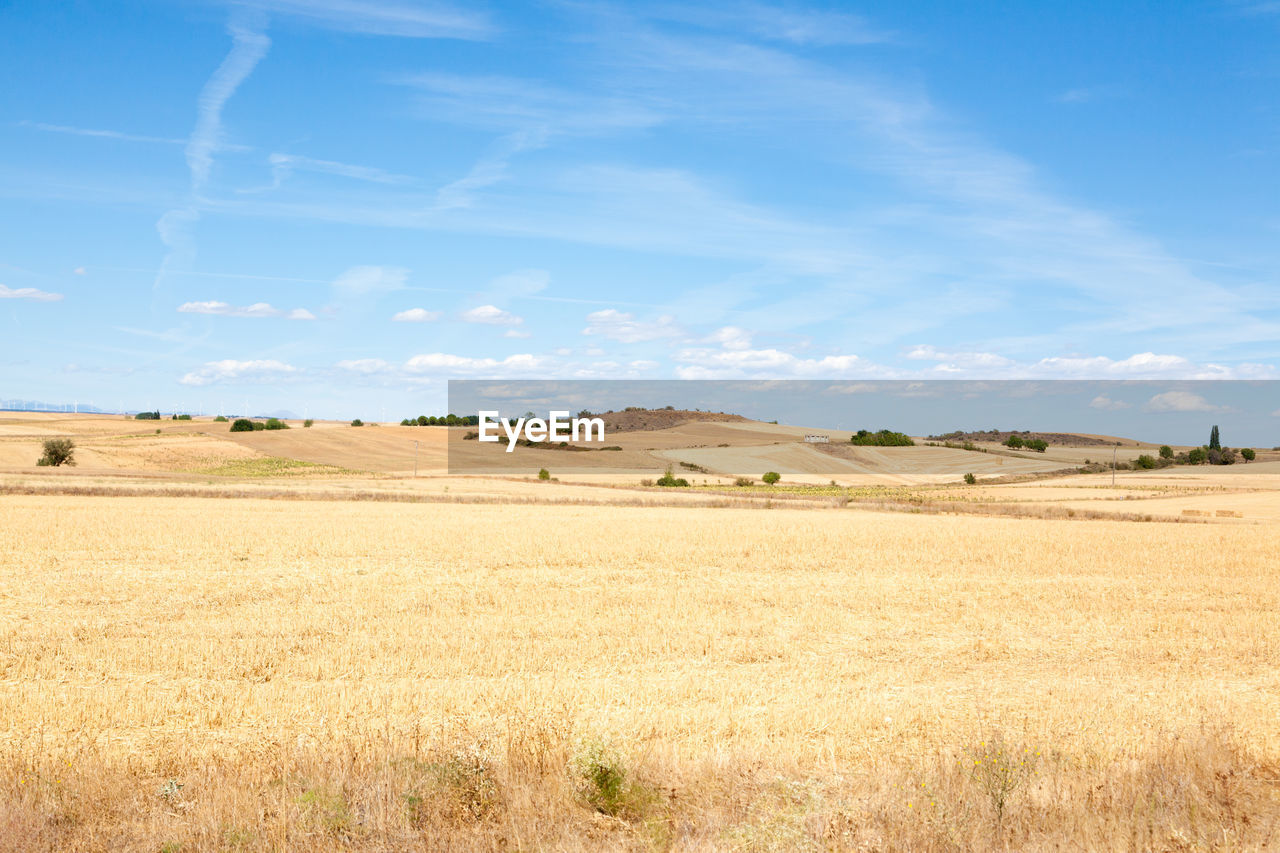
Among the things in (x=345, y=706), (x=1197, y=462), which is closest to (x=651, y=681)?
(x=345, y=706)

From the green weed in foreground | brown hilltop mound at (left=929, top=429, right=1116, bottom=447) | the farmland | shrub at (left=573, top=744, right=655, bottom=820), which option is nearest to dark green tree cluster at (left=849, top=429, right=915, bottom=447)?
brown hilltop mound at (left=929, top=429, right=1116, bottom=447)

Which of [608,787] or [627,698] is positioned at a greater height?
[608,787]

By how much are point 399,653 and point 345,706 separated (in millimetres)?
3828

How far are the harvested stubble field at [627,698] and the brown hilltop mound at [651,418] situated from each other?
4336 inches

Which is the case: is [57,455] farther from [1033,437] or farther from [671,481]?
[1033,437]

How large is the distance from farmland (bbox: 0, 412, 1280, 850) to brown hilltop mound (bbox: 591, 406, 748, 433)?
343 feet

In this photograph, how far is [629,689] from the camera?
12.7 m

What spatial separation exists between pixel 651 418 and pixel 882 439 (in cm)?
3768

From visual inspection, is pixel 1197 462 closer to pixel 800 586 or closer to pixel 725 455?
pixel 725 455

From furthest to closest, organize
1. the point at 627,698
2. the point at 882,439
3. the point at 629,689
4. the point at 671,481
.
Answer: the point at 882,439, the point at 671,481, the point at 629,689, the point at 627,698

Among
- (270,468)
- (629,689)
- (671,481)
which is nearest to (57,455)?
(270,468)

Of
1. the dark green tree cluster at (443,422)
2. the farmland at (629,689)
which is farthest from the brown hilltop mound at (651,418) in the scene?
the farmland at (629,689)

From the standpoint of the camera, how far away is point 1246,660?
51.4ft

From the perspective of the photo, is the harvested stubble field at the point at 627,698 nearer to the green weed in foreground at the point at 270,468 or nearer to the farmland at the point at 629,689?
the farmland at the point at 629,689
